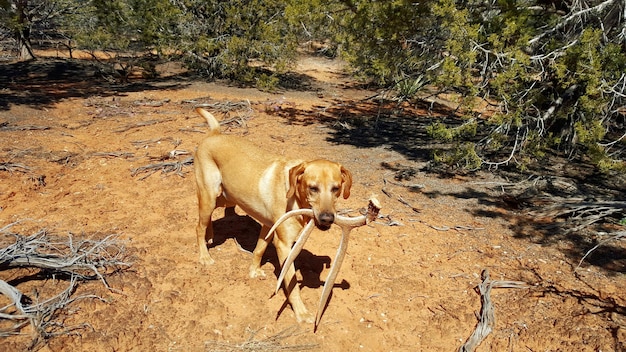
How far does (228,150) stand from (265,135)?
5.60 meters

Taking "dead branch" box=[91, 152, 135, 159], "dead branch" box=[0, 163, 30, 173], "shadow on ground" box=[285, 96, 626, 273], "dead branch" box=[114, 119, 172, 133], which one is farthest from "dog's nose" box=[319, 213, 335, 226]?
"dead branch" box=[114, 119, 172, 133]

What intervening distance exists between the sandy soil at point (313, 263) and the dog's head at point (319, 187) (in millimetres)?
1264

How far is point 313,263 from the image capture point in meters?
5.05

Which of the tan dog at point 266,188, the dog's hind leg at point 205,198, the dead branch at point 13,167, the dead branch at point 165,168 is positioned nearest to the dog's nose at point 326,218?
the tan dog at point 266,188

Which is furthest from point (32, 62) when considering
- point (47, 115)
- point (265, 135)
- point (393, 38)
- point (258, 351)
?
point (258, 351)

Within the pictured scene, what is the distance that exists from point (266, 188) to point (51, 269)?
7.63 ft

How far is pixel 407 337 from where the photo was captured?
3902mm

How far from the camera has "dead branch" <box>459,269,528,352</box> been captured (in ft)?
12.2

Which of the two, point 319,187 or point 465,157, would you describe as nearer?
point 319,187

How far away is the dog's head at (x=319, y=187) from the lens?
3.46 meters

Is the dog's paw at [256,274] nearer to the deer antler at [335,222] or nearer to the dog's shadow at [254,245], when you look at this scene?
the dog's shadow at [254,245]

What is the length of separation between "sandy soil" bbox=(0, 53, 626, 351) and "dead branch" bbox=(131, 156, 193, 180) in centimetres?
14

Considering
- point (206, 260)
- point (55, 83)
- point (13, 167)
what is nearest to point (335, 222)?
point (206, 260)

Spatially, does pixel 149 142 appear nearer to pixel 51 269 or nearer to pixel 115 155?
pixel 115 155
